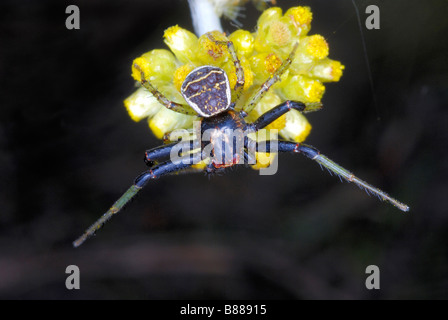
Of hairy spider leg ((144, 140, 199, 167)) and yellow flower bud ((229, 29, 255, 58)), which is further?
hairy spider leg ((144, 140, 199, 167))

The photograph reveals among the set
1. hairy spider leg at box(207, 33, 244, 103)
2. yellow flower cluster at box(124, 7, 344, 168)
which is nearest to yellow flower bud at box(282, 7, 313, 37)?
yellow flower cluster at box(124, 7, 344, 168)

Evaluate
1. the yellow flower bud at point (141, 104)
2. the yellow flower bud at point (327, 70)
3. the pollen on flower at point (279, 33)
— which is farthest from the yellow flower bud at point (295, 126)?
the yellow flower bud at point (141, 104)

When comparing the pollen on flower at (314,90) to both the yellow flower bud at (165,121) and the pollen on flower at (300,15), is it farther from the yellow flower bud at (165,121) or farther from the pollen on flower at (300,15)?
the yellow flower bud at (165,121)

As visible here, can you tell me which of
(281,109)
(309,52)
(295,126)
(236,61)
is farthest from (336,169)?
(236,61)

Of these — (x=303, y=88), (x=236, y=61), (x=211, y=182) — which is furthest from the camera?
(x=211, y=182)

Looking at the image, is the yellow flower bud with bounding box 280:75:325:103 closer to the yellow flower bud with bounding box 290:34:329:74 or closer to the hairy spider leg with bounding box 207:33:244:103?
the yellow flower bud with bounding box 290:34:329:74

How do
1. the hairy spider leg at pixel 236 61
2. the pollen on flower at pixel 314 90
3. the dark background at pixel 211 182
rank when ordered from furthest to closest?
1. the dark background at pixel 211 182
2. the pollen on flower at pixel 314 90
3. the hairy spider leg at pixel 236 61

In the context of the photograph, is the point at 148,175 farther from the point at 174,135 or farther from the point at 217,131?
the point at 217,131
